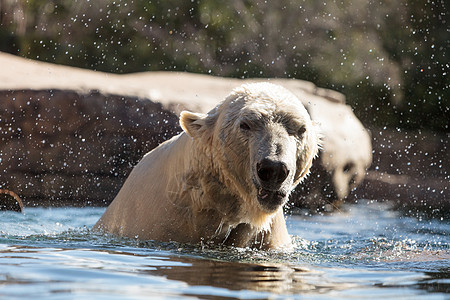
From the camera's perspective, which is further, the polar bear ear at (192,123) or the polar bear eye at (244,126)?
the polar bear ear at (192,123)

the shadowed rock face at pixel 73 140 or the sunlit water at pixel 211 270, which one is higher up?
the shadowed rock face at pixel 73 140

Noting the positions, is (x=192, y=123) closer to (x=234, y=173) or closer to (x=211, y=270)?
(x=234, y=173)

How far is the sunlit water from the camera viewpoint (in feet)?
9.31

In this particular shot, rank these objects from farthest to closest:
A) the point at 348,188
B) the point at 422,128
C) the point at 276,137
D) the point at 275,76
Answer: the point at 275,76, the point at 422,128, the point at 348,188, the point at 276,137

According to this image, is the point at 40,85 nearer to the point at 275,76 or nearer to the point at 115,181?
the point at 115,181

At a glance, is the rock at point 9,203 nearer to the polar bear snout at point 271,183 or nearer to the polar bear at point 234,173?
the polar bear at point 234,173

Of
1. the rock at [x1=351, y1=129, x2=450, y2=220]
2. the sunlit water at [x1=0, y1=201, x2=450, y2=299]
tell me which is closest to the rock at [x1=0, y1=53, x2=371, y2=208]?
the rock at [x1=351, y1=129, x2=450, y2=220]

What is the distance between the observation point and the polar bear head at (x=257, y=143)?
3.72m

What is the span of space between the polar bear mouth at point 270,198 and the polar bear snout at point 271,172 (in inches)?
3.1

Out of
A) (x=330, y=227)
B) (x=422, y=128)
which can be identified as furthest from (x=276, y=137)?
(x=422, y=128)

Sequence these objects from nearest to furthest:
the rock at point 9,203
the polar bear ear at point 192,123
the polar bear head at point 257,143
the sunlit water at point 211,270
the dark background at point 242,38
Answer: the sunlit water at point 211,270 < the polar bear head at point 257,143 < the polar bear ear at point 192,123 < the rock at point 9,203 < the dark background at point 242,38

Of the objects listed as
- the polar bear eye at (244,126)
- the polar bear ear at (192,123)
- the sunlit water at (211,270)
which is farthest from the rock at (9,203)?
the polar bear eye at (244,126)

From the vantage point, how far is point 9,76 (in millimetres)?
8219

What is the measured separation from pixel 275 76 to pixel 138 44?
2968 mm
